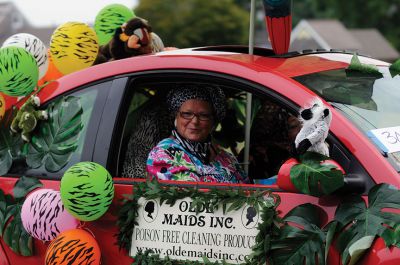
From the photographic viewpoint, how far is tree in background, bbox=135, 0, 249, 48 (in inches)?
1815

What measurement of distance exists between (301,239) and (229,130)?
7.14 feet

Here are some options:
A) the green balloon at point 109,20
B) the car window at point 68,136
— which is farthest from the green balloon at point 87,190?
the green balloon at point 109,20

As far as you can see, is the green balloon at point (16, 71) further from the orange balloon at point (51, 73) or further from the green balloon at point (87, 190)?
the green balloon at point (87, 190)

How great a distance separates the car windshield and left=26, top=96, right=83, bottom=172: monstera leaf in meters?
1.09

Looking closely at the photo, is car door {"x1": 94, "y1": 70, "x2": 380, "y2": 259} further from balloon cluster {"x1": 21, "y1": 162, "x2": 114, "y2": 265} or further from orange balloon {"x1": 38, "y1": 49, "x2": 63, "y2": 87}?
orange balloon {"x1": 38, "y1": 49, "x2": 63, "y2": 87}

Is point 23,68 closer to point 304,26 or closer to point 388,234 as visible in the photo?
point 388,234

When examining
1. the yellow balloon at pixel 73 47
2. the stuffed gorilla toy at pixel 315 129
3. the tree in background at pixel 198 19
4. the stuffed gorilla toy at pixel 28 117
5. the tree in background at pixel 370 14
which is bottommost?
the stuffed gorilla toy at pixel 315 129

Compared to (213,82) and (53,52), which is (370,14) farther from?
(213,82)

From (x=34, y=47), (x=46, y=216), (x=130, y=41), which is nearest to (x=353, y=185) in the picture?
(x=46, y=216)

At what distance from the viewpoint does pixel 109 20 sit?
5.29 m

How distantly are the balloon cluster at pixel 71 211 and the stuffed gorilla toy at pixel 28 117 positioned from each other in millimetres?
378

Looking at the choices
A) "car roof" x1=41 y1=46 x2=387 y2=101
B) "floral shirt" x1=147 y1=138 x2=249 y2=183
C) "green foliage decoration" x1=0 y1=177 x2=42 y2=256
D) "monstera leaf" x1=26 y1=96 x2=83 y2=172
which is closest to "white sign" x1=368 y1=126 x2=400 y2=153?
"car roof" x1=41 y1=46 x2=387 y2=101

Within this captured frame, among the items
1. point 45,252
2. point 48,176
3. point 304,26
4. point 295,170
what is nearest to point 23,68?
point 48,176

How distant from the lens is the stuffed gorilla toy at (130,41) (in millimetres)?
4797
